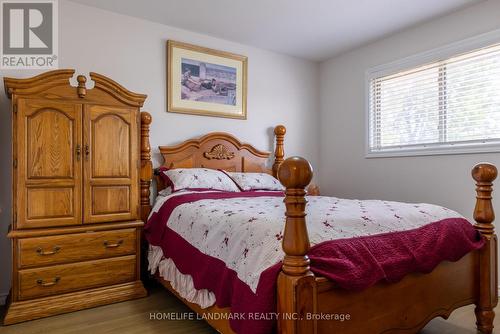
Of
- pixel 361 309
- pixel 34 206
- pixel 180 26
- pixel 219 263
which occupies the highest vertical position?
pixel 180 26

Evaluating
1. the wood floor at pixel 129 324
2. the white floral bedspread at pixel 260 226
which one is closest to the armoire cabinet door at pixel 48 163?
the wood floor at pixel 129 324

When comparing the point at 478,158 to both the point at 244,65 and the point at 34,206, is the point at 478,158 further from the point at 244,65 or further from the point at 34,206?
the point at 34,206

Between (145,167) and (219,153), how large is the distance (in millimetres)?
830

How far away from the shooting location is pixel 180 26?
3170 millimetres

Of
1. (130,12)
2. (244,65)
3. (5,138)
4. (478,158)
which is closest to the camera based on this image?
(5,138)

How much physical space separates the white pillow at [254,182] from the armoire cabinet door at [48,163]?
52.6 inches

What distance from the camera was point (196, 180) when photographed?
2830 mm

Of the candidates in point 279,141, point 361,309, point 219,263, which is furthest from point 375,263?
point 279,141

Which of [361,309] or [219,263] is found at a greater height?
[219,263]

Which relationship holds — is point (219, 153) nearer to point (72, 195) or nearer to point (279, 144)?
point (279, 144)

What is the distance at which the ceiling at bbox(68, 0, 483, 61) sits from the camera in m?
2.71

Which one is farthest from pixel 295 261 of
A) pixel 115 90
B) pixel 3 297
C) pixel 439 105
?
pixel 439 105

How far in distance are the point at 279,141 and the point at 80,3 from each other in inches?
89.9

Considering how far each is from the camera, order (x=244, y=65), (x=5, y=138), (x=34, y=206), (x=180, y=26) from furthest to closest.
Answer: (x=244, y=65), (x=180, y=26), (x=5, y=138), (x=34, y=206)
